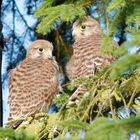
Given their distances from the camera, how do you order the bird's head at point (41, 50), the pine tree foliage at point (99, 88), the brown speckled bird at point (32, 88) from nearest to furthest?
the pine tree foliage at point (99, 88) < the brown speckled bird at point (32, 88) < the bird's head at point (41, 50)

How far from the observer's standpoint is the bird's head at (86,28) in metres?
5.45

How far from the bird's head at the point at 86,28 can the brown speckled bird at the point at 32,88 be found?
0.50 meters

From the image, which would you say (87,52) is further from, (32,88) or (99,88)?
(99,88)

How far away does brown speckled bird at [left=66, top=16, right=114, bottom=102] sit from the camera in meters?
4.70

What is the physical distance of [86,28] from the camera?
5.62 meters

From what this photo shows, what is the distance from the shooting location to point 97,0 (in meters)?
3.53

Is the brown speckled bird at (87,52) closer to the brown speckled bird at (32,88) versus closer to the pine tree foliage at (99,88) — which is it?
the brown speckled bird at (32,88)

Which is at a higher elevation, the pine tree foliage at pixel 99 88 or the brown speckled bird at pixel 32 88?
the pine tree foliage at pixel 99 88

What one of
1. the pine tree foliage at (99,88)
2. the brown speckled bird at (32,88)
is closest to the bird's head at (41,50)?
the brown speckled bird at (32,88)

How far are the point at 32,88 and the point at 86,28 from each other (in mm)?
1034

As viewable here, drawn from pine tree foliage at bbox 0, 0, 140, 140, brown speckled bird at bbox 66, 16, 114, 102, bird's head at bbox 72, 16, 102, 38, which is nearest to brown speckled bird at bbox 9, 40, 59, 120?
brown speckled bird at bbox 66, 16, 114, 102

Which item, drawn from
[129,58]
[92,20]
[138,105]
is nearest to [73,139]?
[129,58]

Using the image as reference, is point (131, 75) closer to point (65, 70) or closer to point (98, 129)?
point (98, 129)

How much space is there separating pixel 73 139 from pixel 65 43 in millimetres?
3943
